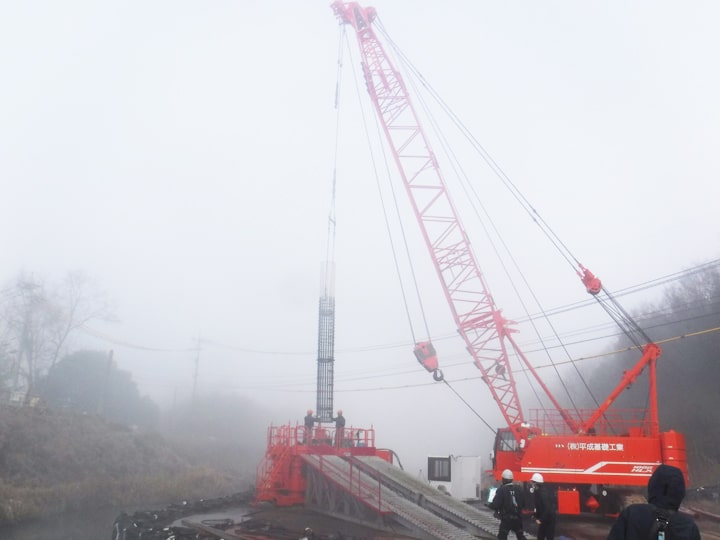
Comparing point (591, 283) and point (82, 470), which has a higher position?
point (591, 283)

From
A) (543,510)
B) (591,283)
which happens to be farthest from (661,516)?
(591,283)

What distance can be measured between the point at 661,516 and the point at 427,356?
22.3m

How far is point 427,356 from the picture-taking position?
2614cm

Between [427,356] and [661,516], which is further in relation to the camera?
[427,356]

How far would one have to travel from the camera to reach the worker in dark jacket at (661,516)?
3.85m

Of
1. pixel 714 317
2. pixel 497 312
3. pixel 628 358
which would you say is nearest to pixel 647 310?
pixel 628 358

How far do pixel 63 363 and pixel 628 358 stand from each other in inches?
1919

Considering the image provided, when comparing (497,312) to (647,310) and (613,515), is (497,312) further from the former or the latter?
(647,310)

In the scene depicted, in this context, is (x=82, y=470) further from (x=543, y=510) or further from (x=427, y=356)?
(x=543, y=510)

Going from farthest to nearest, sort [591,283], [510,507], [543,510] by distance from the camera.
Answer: [591,283] < [543,510] < [510,507]

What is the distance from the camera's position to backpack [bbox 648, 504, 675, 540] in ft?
12.6

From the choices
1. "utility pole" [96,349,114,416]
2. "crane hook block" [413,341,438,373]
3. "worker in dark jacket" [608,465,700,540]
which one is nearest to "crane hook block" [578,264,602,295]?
"crane hook block" [413,341,438,373]

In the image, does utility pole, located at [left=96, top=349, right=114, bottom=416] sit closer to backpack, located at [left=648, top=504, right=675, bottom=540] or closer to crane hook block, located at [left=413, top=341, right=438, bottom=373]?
crane hook block, located at [left=413, top=341, right=438, bottom=373]

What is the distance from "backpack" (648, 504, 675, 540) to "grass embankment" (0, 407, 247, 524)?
29301 millimetres
